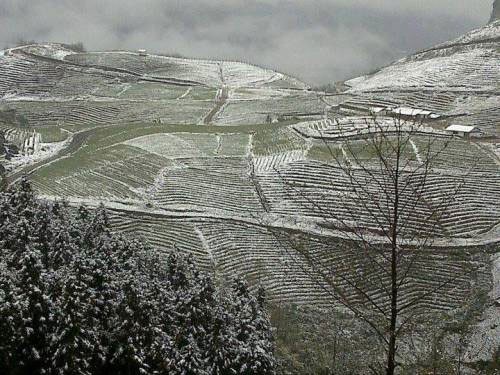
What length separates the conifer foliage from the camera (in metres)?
17.3


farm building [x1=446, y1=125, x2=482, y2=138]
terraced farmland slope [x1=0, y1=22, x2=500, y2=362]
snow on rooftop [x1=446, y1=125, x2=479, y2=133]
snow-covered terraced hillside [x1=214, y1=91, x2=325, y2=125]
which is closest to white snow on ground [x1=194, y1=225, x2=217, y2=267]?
terraced farmland slope [x1=0, y1=22, x2=500, y2=362]

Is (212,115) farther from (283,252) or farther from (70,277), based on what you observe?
(70,277)

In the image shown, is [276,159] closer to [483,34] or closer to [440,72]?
[440,72]

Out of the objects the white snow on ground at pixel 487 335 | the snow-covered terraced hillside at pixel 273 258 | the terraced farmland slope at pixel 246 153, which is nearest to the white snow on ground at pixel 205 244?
the snow-covered terraced hillside at pixel 273 258

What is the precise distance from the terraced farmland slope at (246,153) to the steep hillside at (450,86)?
294 mm

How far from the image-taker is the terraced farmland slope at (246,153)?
3425 cm

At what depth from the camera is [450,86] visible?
3051 inches

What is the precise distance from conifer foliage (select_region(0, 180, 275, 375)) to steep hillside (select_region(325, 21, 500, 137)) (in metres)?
46.3

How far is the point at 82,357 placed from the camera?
17.5 metres

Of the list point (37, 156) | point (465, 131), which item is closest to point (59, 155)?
point (37, 156)

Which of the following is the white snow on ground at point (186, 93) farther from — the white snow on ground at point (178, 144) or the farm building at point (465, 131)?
the farm building at point (465, 131)

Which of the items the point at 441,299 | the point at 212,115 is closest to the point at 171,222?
the point at 441,299

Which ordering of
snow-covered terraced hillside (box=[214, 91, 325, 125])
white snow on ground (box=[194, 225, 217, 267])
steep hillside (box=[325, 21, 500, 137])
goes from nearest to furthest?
1. white snow on ground (box=[194, 225, 217, 267])
2. steep hillside (box=[325, 21, 500, 137])
3. snow-covered terraced hillside (box=[214, 91, 325, 125])

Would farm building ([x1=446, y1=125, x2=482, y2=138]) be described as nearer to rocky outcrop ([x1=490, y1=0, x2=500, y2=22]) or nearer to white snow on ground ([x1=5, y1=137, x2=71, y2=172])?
white snow on ground ([x1=5, y1=137, x2=71, y2=172])
